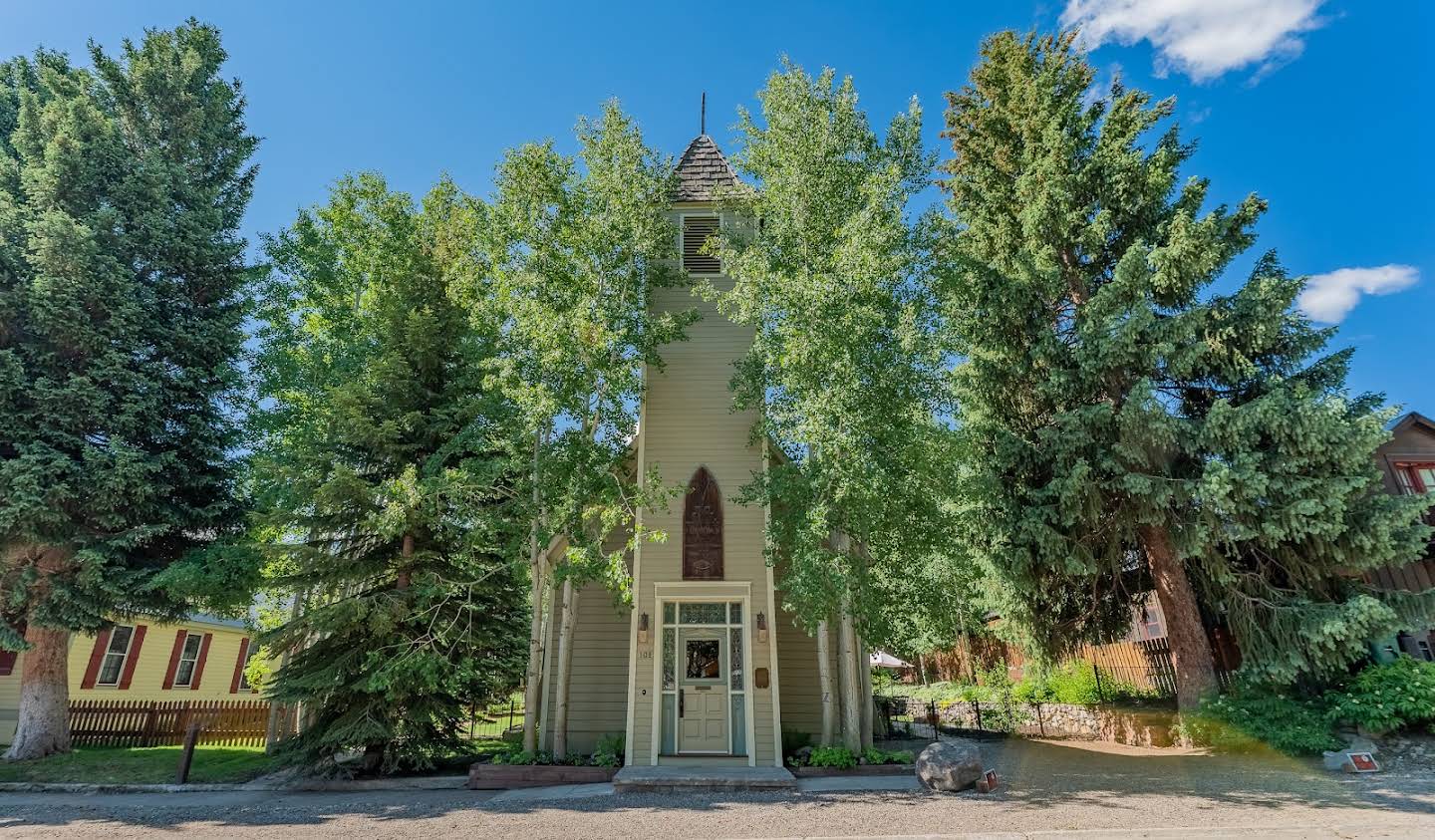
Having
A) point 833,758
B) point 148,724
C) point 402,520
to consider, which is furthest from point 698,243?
point 148,724

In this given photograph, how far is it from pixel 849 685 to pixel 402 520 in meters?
7.28

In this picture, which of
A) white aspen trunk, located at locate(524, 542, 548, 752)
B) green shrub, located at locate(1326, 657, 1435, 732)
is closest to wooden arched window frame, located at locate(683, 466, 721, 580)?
white aspen trunk, located at locate(524, 542, 548, 752)

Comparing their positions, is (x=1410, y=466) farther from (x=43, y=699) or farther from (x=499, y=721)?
(x=43, y=699)

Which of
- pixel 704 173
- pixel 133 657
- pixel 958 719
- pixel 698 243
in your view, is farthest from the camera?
pixel 133 657

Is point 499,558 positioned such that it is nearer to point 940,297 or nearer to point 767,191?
point 767,191

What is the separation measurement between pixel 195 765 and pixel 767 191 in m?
13.7

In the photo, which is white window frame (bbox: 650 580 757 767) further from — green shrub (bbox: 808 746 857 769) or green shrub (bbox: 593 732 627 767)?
green shrub (bbox: 808 746 857 769)

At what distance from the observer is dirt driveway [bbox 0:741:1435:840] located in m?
6.25

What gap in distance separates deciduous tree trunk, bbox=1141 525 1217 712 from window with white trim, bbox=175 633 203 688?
25.2 meters

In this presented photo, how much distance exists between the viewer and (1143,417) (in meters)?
9.82

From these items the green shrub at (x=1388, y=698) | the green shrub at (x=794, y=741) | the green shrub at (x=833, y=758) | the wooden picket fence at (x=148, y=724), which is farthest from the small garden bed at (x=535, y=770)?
the green shrub at (x=1388, y=698)

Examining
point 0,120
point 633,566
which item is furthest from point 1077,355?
point 0,120

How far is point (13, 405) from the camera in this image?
10.5 m

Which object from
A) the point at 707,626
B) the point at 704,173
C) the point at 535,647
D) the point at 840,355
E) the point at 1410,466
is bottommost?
the point at 535,647
